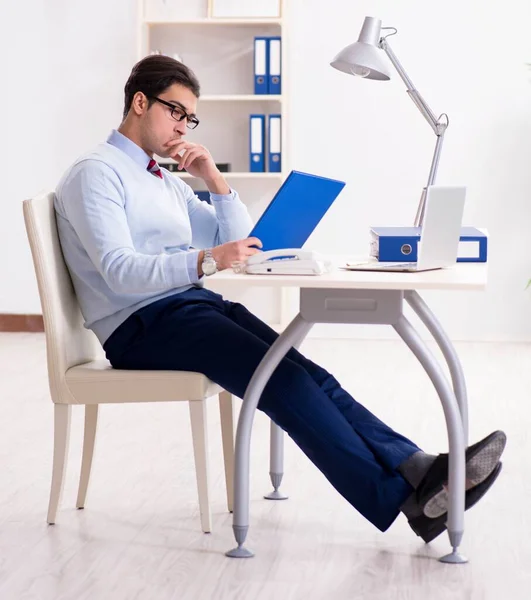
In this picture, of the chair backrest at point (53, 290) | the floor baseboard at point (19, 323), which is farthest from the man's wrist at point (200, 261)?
the floor baseboard at point (19, 323)

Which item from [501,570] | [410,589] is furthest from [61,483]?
[501,570]

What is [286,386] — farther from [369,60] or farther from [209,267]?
[369,60]

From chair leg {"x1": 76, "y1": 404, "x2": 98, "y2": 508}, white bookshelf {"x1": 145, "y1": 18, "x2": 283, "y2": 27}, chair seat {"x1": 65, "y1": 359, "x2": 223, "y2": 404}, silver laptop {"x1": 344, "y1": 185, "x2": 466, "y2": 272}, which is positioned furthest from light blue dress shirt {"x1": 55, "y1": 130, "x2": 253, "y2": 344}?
white bookshelf {"x1": 145, "y1": 18, "x2": 283, "y2": 27}

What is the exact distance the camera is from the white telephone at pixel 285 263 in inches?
79.8

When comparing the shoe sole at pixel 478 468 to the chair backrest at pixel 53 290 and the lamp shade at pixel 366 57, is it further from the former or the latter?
the lamp shade at pixel 366 57

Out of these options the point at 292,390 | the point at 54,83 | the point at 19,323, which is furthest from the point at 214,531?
the point at 54,83

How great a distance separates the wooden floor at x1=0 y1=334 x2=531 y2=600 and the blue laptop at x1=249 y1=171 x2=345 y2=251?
2.23 ft

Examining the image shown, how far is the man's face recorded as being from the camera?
7.83 ft

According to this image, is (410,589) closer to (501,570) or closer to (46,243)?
(501,570)

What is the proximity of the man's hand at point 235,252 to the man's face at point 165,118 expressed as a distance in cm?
43

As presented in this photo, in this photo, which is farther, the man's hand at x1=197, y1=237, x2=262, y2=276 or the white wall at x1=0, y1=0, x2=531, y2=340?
the white wall at x1=0, y1=0, x2=531, y2=340

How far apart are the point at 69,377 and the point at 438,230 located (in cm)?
88

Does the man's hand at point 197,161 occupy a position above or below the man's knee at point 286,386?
above

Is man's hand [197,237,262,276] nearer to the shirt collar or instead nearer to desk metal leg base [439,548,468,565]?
the shirt collar
